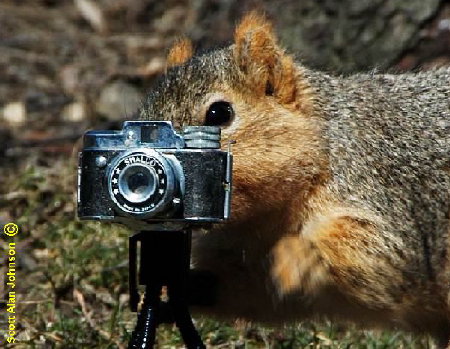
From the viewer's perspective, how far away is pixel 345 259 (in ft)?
10.5

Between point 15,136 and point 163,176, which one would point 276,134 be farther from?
point 15,136

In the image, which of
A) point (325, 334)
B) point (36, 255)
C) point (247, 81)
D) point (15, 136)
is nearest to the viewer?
point (247, 81)

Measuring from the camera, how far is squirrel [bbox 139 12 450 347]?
321 centimetres

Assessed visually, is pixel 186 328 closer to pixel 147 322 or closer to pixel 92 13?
pixel 147 322

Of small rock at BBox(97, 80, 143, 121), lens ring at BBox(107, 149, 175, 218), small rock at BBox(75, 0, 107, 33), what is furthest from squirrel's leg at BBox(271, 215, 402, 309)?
small rock at BBox(75, 0, 107, 33)

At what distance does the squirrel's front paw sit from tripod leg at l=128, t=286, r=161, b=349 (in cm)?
57

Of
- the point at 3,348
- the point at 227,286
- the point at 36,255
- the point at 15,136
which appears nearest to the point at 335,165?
the point at 227,286

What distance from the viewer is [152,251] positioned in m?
2.81

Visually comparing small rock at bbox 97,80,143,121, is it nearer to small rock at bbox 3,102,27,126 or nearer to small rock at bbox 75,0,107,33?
small rock at bbox 3,102,27,126

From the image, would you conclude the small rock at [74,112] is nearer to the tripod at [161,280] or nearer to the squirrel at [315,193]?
the squirrel at [315,193]

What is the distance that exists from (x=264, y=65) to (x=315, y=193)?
17.8 inches

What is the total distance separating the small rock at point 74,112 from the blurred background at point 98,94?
0.04ft

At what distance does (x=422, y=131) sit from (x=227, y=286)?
819mm

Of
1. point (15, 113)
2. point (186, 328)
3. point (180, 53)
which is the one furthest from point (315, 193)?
point (15, 113)
